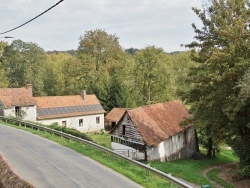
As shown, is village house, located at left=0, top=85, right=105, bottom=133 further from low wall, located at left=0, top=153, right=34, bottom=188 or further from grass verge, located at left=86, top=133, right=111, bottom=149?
low wall, located at left=0, top=153, right=34, bottom=188

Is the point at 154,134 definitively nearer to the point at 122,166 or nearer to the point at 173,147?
the point at 173,147

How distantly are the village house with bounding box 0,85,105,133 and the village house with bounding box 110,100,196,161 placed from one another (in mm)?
15114

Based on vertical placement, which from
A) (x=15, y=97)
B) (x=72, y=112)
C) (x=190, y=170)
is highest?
(x=15, y=97)

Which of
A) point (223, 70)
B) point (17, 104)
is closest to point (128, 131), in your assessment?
point (223, 70)

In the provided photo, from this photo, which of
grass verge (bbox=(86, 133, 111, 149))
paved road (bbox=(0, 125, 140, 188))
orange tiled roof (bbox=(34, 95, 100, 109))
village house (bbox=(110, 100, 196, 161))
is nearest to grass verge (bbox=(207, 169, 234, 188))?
village house (bbox=(110, 100, 196, 161))

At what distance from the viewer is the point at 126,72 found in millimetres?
61719

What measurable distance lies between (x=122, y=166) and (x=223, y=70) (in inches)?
489

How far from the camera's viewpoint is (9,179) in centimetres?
1307

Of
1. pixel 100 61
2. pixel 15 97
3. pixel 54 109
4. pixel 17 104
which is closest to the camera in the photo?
pixel 17 104

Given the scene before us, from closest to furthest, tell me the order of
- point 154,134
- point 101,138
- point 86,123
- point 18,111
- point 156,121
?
point 154,134 < point 156,121 < point 18,111 < point 101,138 < point 86,123

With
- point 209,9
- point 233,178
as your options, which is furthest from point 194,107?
point 209,9

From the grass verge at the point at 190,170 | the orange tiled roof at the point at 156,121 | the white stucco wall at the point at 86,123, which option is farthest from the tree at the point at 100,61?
the grass verge at the point at 190,170

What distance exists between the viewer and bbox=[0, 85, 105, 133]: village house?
147ft

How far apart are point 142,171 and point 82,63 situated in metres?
48.7
